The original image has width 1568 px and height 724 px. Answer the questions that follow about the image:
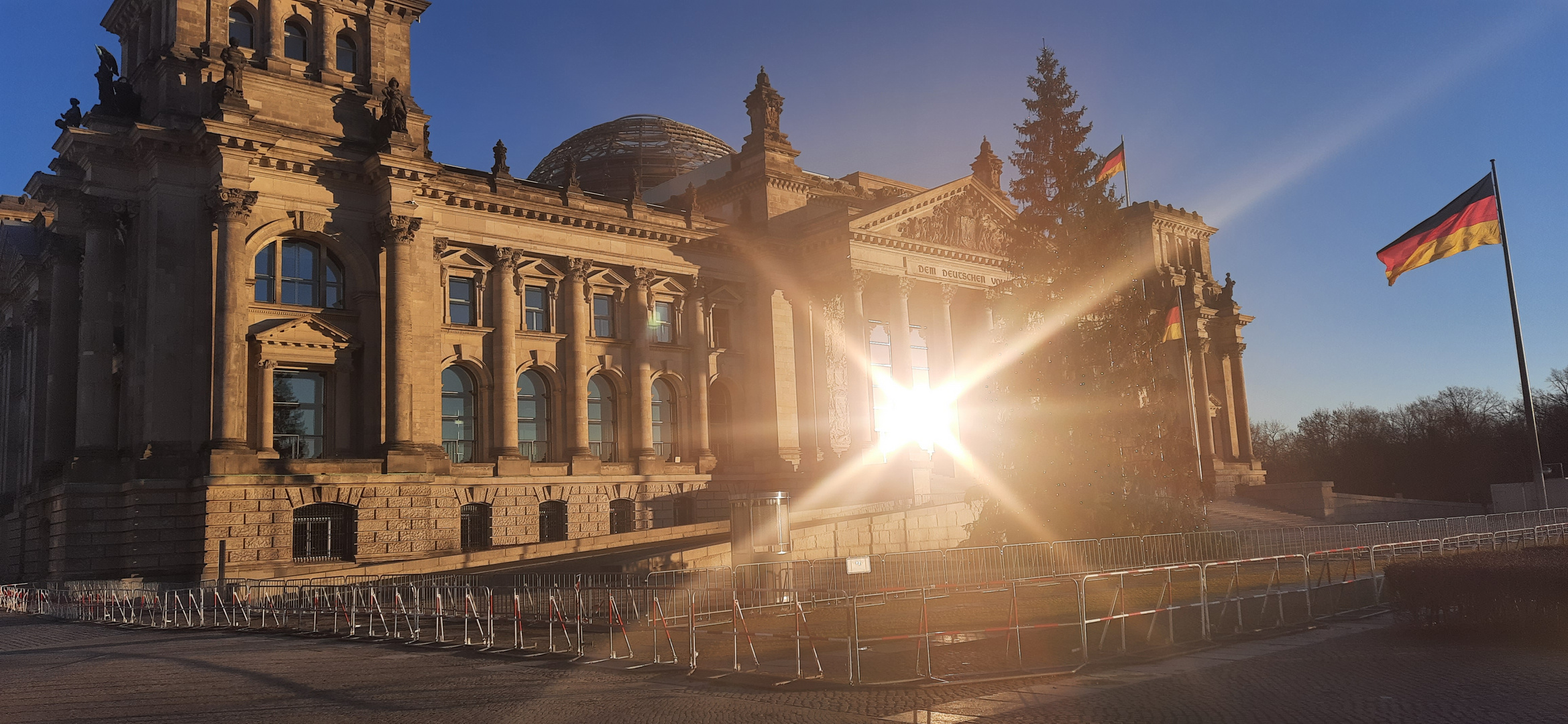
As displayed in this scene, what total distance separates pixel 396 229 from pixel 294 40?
9057 mm

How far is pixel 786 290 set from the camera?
54.0 m

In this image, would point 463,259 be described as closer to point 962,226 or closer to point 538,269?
point 538,269

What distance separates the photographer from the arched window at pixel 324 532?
3716 cm

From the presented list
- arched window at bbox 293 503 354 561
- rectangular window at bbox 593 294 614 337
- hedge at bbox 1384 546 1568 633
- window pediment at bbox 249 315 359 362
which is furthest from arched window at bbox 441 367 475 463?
hedge at bbox 1384 546 1568 633

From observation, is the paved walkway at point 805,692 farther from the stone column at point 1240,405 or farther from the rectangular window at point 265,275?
the stone column at point 1240,405

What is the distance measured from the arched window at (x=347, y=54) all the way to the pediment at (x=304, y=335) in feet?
34.7

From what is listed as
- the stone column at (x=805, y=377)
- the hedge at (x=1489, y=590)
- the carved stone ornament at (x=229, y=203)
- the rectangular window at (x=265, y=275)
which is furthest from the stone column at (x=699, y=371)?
the hedge at (x=1489, y=590)

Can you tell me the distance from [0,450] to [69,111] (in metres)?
25.1

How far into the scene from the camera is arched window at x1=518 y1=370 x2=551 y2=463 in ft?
150

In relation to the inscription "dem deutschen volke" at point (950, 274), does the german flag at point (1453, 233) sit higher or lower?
lower

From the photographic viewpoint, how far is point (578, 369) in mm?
46562

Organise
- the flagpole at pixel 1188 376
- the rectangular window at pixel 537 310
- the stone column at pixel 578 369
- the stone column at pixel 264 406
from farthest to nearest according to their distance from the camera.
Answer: the flagpole at pixel 1188 376 < the rectangular window at pixel 537 310 < the stone column at pixel 578 369 < the stone column at pixel 264 406

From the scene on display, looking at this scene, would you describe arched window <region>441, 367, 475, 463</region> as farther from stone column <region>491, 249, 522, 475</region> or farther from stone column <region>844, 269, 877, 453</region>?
stone column <region>844, 269, 877, 453</region>

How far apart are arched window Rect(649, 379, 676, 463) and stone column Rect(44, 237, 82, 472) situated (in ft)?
73.2
